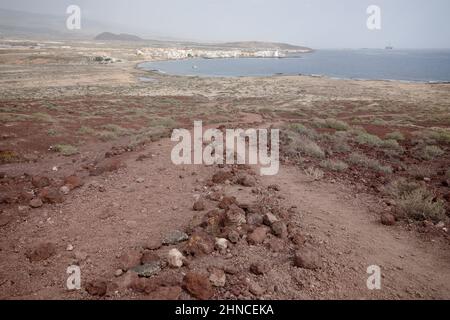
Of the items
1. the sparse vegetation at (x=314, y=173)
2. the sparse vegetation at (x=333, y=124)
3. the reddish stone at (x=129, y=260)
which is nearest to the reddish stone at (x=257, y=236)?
the reddish stone at (x=129, y=260)

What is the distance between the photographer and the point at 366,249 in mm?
6223

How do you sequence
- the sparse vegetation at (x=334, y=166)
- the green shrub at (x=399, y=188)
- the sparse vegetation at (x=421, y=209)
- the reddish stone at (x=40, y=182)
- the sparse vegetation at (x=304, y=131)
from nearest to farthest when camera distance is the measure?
the sparse vegetation at (x=421, y=209) → the green shrub at (x=399, y=188) → the reddish stone at (x=40, y=182) → the sparse vegetation at (x=334, y=166) → the sparse vegetation at (x=304, y=131)

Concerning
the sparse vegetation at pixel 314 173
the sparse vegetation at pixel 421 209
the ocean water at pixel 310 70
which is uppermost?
the ocean water at pixel 310 70

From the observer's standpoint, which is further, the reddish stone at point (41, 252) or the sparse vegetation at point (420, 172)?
the sparse vegetation at point (420, 172)

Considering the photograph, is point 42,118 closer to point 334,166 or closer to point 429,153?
point 334,166

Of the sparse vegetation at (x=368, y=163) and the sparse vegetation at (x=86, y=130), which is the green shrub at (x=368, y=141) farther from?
the sparse vegetation at (x=86, y=130)

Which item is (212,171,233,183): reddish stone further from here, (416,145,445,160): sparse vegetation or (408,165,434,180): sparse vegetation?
(416,145,445,160): sparse vegetation

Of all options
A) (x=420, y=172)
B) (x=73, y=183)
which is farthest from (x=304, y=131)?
(x=73, y=183)
